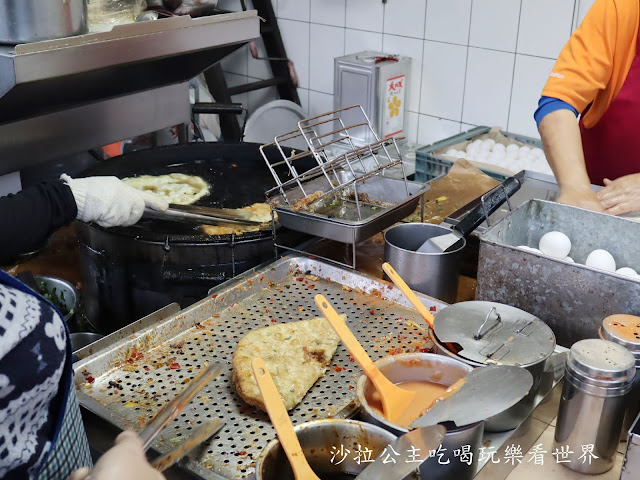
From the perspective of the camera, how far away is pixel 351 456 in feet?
3.50

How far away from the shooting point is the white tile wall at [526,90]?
130 inches

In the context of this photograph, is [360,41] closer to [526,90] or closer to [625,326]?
A: [526,90]

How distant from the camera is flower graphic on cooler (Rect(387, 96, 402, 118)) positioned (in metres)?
3.72

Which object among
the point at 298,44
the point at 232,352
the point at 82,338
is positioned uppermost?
the point at 298,44

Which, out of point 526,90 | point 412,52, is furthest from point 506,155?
point 412,52

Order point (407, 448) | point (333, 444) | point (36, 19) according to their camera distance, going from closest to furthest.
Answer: point (407, 448) → point (333, 444) → point (36, 19)

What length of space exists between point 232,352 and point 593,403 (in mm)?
747

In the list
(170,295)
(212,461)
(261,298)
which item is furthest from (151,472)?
(170,295)

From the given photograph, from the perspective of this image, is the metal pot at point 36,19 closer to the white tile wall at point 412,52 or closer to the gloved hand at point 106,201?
the gloved hand at point 106,201

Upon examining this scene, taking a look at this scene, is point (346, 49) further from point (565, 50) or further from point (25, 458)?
point (25, 458)

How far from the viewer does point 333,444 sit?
1.08 m

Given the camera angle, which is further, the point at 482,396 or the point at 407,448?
the point at 482,396

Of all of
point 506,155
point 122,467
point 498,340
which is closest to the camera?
point 122,467

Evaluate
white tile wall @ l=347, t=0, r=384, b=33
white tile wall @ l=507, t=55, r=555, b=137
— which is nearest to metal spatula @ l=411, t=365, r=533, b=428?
white tile wall @ l=507, t=55, r=555, b=137
